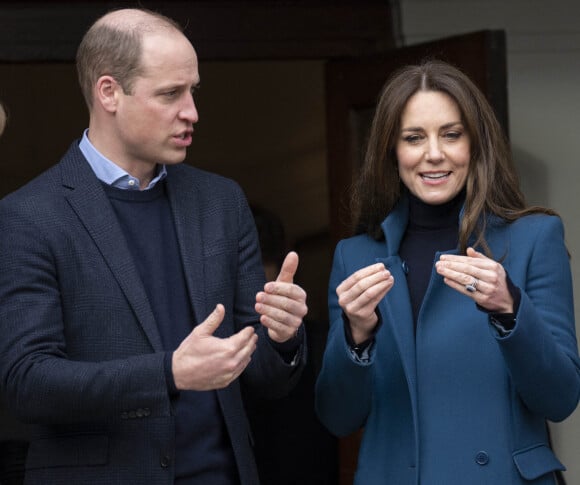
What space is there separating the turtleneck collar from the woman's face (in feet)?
0.16

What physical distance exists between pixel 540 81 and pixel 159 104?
112 inches

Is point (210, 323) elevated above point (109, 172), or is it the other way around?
point (109, 172)

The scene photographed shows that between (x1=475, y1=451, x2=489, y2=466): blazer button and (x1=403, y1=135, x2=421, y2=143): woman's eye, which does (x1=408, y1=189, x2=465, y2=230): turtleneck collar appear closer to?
(x1=403, y1=135, x2=421, y2=143): woman's eye

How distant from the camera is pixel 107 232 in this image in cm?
278

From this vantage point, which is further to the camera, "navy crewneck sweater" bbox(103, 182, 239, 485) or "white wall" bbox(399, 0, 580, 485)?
"white wall" bbox(399, 0, 580, 485)

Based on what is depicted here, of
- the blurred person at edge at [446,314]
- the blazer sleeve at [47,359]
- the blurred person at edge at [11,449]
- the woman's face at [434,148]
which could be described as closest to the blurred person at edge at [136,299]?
the blazer sleeve at [47,359]

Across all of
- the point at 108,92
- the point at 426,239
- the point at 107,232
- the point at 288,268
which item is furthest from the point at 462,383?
the point at 108,92

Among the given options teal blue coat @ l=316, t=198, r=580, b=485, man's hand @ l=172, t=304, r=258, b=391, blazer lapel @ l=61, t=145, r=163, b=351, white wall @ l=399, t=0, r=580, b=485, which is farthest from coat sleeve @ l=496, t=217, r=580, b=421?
white wall @ l=399, t=0, r=580, b=485

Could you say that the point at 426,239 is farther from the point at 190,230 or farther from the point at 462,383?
the point at 190,230

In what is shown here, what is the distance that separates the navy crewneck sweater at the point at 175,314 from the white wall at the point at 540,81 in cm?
260

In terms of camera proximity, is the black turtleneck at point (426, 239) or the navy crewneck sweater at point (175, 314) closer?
the navy crewneck sweater at point (175, 314)

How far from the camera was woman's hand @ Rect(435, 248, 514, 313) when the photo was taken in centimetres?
257

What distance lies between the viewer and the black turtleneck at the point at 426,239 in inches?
117

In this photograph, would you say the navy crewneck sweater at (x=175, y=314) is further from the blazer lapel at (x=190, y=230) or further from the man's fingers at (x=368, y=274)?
the man's fingers at (x=368, y=274)
